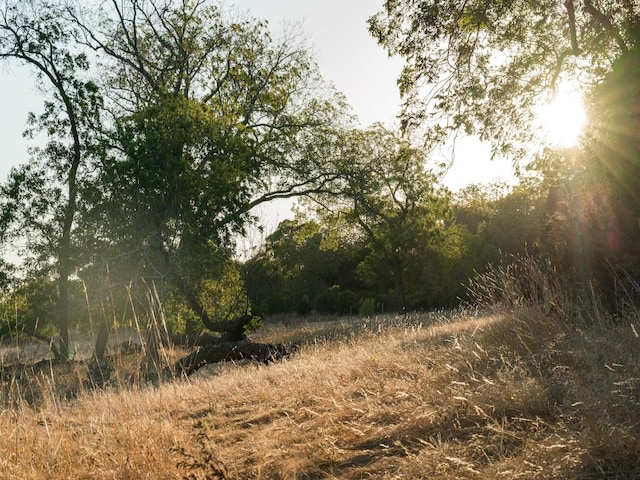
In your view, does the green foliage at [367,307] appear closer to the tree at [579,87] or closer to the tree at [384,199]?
the tree at [384,199]

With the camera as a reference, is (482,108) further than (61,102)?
No

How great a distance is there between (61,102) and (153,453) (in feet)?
60.0

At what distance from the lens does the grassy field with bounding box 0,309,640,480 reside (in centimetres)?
328

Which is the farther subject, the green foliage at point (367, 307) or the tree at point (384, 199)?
the green foliage at point (367, 307)

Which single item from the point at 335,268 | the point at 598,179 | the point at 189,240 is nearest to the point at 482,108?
the point at 598,179

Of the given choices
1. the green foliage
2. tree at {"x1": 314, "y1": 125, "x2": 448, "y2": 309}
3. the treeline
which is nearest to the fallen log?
the treeline

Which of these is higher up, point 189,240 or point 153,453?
point 189,240

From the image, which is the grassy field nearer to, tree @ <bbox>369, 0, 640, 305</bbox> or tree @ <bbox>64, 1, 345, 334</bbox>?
tree @ <bbox>369, 0, 640, 305</bbox>

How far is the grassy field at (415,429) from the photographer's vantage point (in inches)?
129

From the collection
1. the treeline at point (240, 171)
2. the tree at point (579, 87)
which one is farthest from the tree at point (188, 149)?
the tree at point (579, 87)

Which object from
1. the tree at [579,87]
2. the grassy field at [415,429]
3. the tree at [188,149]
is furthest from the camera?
the tree at [188,149]

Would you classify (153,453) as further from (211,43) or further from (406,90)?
(211,43)

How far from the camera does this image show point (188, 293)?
715 inches

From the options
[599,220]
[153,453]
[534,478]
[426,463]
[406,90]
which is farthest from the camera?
[406,90]
